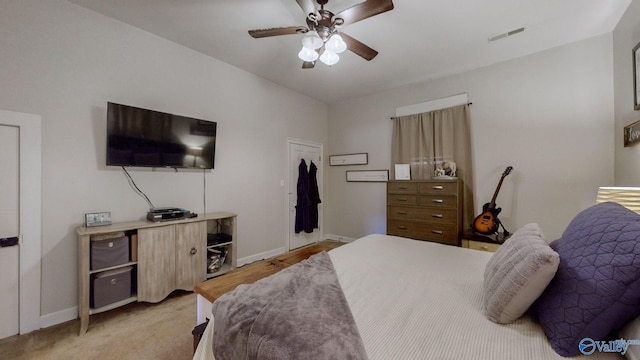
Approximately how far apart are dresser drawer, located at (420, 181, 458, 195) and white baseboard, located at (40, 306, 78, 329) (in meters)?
3.73

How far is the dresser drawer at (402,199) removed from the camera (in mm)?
3061

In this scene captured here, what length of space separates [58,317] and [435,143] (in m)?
4.41

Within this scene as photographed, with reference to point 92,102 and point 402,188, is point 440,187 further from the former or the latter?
point 92,102

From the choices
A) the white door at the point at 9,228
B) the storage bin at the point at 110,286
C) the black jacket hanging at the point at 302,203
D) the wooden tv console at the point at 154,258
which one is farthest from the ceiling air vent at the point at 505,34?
the white door at the point at 9,228

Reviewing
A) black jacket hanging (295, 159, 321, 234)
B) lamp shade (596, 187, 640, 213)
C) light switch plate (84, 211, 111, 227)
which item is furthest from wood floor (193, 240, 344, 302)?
black jacket hanging (295, 159, 321, 234)

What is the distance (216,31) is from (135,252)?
225 cm

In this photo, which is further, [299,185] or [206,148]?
[299,185]

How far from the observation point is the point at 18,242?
5.72 ft

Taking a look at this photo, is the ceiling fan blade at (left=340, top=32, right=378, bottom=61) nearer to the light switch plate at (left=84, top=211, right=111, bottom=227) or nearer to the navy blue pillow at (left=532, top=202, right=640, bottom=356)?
the navy blue pillow at (left=532, top=202, right=640, bottom=356)

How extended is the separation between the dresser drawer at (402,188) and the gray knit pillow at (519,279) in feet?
6.92

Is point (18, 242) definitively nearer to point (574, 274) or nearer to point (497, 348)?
point (497, 348)

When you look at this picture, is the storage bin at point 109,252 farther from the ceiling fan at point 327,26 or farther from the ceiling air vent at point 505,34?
the ceiling air vent at point 505,34

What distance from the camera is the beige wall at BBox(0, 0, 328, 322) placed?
71.6 inches

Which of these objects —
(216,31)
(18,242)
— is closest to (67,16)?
(216,31)
